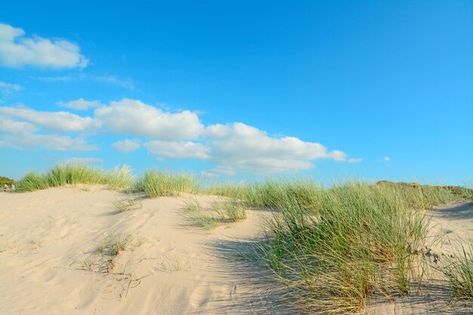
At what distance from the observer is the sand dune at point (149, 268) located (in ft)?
14.0

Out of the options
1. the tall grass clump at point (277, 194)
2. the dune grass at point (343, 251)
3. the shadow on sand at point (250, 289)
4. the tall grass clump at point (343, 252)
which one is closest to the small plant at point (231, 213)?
the tall grass clump at point (277, 194)

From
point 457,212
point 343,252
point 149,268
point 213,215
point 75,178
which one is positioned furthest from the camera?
point 75,178

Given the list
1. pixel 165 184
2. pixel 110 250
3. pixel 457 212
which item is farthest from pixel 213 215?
pixel 457 212

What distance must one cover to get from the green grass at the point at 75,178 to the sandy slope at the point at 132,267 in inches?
154

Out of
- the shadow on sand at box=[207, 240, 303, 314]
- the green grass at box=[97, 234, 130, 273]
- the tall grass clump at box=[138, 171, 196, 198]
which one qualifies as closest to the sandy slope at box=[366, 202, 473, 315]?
the shadow on sand at box=[207, 240, 303, 314]

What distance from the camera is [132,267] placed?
559 centimetres

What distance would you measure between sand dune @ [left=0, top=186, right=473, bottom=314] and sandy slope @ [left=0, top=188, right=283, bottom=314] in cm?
1

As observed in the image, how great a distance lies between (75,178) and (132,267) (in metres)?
8.29

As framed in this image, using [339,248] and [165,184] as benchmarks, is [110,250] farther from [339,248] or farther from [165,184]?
[165,184]

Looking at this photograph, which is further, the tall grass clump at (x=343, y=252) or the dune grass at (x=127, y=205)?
the dune grass at (x=127, y=205)

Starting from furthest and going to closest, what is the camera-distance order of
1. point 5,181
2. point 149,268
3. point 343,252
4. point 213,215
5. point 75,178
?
point 5,181, point 75,178, point 213,215, point 149,268, point 343,252

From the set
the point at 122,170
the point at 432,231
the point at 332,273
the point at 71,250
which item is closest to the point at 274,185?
the point at 432,231

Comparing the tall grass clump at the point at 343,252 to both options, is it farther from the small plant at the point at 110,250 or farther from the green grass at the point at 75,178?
the green grass at the point at 75,178

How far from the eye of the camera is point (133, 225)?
732cm
